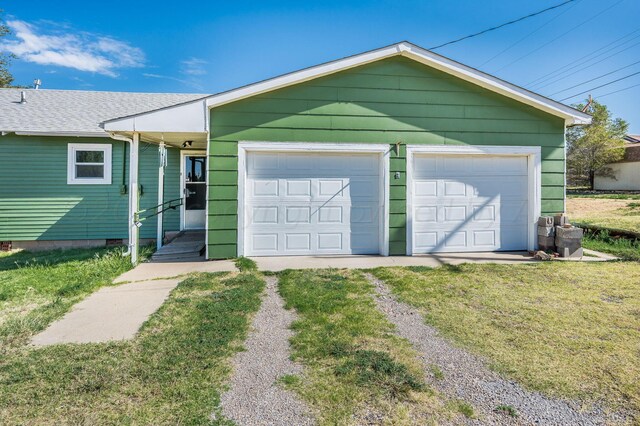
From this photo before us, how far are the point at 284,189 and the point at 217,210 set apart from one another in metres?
1.32

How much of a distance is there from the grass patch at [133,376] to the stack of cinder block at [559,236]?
20.4 feet

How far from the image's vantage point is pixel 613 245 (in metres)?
8.01

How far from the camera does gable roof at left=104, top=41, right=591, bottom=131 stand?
6.21 meters

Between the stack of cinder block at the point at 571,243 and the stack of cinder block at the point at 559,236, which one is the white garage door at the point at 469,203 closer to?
the stack of cinder block at the point at 559,236

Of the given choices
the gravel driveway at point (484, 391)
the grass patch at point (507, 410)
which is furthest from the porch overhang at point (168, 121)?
the grass patch at point (507, 410)

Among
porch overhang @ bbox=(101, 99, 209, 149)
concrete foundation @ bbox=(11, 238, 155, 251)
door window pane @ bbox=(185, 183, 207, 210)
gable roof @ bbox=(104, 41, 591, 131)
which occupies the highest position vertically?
gable roof @ bbox=(104, 41, 591, 131)

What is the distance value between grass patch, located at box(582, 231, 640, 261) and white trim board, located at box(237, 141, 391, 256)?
4475 mm

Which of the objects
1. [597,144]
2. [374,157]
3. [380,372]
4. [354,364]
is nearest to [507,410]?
[380,372]

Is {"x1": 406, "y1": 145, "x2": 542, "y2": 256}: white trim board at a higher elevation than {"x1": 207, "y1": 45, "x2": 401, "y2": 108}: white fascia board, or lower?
lower

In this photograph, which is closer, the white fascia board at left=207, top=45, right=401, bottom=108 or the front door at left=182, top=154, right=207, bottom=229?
the white fascia board at left=207, top=45, right=401, bottom=108

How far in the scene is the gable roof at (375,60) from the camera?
6207 millimetres

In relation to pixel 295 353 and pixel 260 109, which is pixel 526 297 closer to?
pixel 295 353

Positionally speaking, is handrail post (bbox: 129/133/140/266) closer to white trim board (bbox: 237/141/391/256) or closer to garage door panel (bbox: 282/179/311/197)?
white trim board (bbox: 237/141/391/256)

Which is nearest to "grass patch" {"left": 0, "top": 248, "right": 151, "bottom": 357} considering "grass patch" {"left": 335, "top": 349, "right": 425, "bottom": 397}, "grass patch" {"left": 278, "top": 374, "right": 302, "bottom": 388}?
"grass patch" {"left": 278, "top": 374, "right": 302, "bottom": 388}
